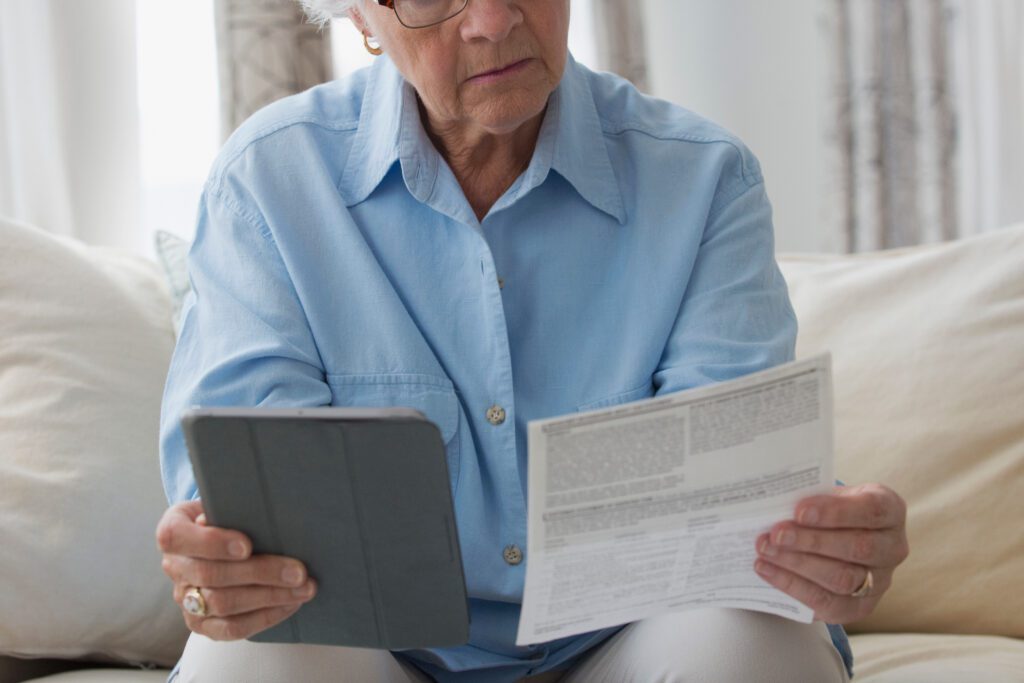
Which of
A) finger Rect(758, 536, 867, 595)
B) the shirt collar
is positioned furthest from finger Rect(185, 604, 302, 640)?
the shirt collar

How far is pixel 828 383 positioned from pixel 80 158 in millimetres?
1634

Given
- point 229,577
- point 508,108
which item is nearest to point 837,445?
point 508,108

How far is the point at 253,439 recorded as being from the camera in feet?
3.05

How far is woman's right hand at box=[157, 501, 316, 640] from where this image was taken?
970 millimetres

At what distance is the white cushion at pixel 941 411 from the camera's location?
1476 mm

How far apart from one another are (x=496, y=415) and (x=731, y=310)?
269mm

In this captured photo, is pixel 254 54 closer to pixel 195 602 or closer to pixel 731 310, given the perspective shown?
pixel 731 310

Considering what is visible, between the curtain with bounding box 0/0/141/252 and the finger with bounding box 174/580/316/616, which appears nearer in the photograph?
the finger with bounding box 174/580/316/616

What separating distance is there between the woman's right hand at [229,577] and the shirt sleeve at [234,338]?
153 millimetres

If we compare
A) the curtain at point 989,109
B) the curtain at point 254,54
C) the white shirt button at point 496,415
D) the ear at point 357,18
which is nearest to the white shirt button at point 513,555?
the white shirt button at point 496,415

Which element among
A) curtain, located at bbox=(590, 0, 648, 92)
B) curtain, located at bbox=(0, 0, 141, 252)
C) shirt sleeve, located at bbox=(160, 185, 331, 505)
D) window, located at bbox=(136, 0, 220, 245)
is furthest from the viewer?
curtain, located at bbox=(590, 0, 648, 92)

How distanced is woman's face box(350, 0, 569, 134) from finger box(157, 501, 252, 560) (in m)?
0.52

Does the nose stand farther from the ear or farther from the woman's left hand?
the woman's left hand

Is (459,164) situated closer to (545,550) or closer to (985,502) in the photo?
(545,550)
